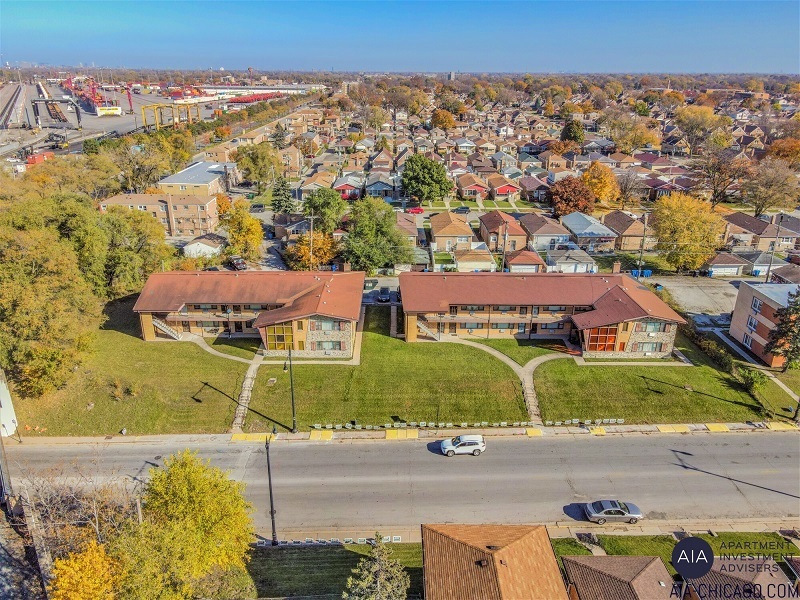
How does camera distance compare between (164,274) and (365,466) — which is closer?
(365,466)

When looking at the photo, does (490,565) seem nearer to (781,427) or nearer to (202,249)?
(781,427)

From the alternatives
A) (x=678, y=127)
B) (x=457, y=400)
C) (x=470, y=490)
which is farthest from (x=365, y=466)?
(x=678, y=127)

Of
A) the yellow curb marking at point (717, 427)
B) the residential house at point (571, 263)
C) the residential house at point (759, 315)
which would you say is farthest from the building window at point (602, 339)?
the residential house at point (571, 263)

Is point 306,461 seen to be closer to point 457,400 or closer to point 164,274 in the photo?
point 457,400

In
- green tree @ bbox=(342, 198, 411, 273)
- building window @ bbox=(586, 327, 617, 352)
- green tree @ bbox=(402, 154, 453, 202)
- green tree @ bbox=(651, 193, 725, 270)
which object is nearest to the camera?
building window @ bbox=(586, 327, 617, 352)

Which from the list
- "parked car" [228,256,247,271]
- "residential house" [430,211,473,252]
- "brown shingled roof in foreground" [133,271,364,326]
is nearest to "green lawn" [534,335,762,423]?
"brown shingled roof in foreground" [133,271,364,326]

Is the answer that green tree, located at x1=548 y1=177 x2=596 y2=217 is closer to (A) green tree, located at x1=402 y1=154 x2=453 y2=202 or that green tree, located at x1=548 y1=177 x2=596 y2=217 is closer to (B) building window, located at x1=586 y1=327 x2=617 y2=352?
(A) green tree, located at x1=402 y1=154 x2=453 y2=202
